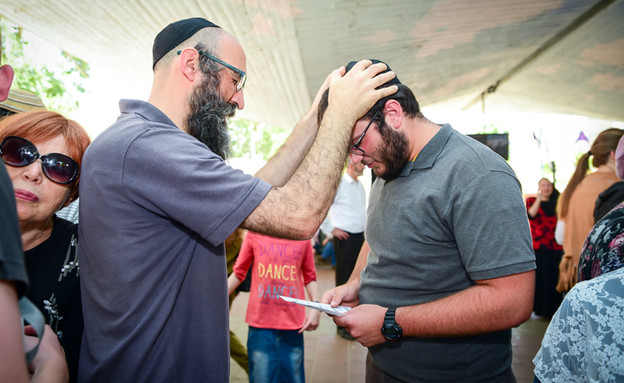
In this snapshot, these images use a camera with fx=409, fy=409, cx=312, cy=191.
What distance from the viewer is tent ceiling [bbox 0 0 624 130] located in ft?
13.9

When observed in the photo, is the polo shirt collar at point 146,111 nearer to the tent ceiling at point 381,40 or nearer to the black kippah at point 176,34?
the black kippah at point 176,34

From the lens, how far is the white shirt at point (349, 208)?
5.89 meters

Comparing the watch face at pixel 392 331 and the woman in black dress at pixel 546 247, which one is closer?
the watch face at pixel 392 331

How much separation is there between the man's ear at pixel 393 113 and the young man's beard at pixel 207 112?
0.68 metres

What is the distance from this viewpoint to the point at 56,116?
1660 mm

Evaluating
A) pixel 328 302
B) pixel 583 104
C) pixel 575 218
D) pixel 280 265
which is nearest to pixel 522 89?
pixel 583 104

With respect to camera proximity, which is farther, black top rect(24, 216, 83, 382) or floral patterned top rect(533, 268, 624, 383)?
black top rect(24, 216, 83, 382)

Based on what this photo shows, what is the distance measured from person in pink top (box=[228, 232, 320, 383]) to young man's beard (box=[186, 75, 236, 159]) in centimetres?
168

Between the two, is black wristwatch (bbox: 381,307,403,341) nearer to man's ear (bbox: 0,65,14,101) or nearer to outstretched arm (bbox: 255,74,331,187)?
outstretched arm (bbox: 255,74,331,187)

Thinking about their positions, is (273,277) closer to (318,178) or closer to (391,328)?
(391,328)

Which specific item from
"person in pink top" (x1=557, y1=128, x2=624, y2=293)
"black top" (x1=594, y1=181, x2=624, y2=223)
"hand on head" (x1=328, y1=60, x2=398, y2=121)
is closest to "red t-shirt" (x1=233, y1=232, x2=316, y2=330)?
"hand on head" (x1=328, y1=60, x2=398, y2=121)

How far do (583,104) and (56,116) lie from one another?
10.4 metres

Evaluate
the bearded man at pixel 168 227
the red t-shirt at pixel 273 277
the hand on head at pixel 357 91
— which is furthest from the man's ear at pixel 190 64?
the red t-shirt at pixel 273 277

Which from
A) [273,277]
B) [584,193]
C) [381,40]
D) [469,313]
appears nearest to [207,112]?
[469,313]
